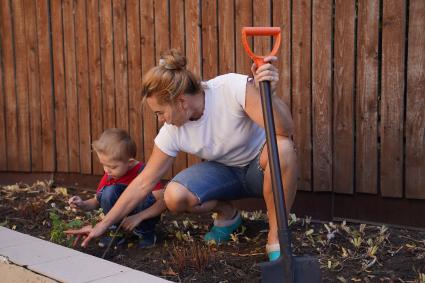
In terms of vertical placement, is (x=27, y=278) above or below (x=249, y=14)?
below

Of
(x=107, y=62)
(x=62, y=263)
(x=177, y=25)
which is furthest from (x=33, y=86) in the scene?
(x=62, y=263)

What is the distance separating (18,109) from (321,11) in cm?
343

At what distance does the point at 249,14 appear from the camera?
425cm

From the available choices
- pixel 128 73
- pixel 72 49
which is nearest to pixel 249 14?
pixel 128 73

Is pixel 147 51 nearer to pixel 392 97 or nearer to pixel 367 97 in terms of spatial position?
pixel 367 97

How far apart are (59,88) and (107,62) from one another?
0.71 m

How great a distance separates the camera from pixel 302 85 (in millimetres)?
4051

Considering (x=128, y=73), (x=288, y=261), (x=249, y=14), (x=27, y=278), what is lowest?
(x=27, y=278)

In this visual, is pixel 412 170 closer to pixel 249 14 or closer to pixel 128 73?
pixel 249 14

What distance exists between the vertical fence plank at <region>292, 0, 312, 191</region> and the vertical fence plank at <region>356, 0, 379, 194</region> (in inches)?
13.6

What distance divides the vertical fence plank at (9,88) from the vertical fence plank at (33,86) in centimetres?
→ 21

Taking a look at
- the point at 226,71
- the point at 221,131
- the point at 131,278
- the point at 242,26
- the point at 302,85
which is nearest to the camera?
the point at 131,278

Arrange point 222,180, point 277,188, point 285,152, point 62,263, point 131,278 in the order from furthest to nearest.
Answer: point 222,180, point 285,152, point 62,263, point 131,278, point 277,188

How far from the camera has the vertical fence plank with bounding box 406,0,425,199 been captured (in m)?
3.55
